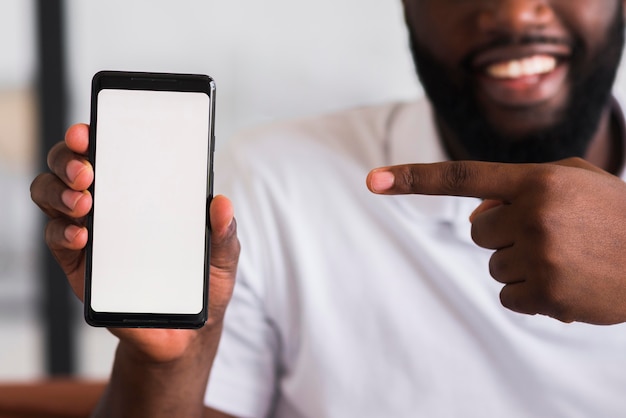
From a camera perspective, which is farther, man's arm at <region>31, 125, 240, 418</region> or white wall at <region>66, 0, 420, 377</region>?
white wall at <region>66, 0, 420, 377</region>

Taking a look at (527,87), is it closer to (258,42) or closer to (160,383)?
(160,383)

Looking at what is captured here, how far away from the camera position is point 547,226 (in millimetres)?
585

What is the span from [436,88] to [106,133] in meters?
0.53

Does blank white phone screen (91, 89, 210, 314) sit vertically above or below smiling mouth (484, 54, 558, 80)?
below

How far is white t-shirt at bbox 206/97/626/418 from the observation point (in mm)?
921

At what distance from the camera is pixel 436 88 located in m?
1.03

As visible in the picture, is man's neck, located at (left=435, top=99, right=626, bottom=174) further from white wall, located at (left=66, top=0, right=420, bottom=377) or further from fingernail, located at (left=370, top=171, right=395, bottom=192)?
white wall, located at (left=66, top=0, right=420, bottom=377)

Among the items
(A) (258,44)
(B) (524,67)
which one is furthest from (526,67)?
(A) (258,44)

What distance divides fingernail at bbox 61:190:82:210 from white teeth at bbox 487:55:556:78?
22.4 inches

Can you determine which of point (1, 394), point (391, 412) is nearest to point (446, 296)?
point (391, 412)

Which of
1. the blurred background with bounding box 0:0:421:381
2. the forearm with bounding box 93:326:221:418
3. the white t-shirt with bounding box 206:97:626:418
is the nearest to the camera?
the forearm with bounding box 93:326:221:418

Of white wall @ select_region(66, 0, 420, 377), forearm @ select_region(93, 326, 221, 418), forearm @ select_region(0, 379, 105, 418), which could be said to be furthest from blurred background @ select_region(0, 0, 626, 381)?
forearm @ select_region(93, 326, 221, 418)

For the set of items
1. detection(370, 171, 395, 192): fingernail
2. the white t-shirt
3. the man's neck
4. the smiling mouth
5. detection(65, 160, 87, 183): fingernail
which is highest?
the smiling mouth

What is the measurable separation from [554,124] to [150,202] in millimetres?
574
